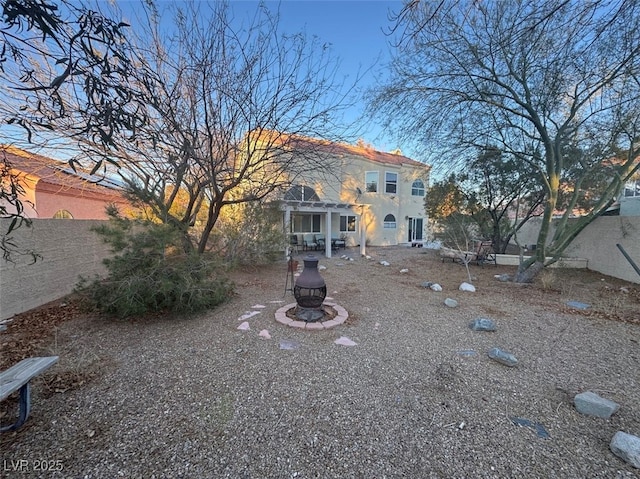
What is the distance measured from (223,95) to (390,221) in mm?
13842

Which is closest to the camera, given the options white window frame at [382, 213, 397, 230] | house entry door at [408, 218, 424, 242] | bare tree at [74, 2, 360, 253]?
bare tree at [74, 2, 360, 253]

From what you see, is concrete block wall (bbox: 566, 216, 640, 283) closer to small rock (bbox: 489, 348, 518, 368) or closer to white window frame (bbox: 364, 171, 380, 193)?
small rock (bbox: 489, 348, 518, 368)

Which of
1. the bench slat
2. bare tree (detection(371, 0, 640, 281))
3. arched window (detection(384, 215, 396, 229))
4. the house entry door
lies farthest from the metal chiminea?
the house entry door

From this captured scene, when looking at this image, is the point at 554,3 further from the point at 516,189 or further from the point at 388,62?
the point at 516,189

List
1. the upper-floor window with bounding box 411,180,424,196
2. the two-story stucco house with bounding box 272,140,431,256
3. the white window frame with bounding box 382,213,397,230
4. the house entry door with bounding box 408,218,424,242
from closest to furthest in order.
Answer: the two-story stucco house with bounding box 272,140,431,256 < the white window frame with bounding box 382,213,397,230 < the upper-floor window with bounding box 411,180,424,196 < the house entry door with bounding box 408,218,424,242

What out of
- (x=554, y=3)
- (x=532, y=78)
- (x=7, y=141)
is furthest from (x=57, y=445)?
(x=532, y=78)

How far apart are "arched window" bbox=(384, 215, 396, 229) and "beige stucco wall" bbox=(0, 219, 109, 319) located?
14424 mm

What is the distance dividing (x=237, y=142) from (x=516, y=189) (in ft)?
32.7

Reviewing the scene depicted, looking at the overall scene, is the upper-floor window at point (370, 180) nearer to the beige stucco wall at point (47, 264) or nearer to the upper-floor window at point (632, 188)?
the upper-floor window at point (632, 188)

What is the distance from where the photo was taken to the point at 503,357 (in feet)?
10.3

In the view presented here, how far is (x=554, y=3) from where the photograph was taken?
132 inches

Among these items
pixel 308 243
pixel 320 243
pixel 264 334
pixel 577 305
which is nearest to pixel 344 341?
pixel 264 334

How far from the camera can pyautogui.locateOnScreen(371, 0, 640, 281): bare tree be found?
16.7 ft

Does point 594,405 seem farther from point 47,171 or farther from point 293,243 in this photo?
point 47,171
